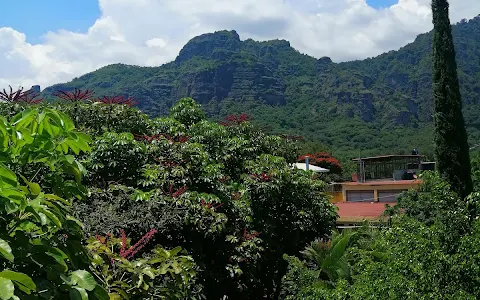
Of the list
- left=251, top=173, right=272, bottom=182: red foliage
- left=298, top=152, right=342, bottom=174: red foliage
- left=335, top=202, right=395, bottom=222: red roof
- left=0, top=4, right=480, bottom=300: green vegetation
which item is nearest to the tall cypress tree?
left=0, top=4, right=480, bottom=300: green vegetation

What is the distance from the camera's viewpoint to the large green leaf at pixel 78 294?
1.78 meters

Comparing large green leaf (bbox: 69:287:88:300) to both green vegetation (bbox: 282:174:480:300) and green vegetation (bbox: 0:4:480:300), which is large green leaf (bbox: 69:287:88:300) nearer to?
green vegetation (bbox: 0:4:480:300)

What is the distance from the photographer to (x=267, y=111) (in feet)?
332

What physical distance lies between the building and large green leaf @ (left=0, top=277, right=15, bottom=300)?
1798 centimetres

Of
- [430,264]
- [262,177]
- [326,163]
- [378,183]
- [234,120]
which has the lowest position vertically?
[430,264]

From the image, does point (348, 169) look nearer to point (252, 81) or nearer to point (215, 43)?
point (252, 81)

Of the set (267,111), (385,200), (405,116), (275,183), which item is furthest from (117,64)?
(275,183)

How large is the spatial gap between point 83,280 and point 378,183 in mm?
21664

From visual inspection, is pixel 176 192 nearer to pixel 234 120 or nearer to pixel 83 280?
pixel 83 280

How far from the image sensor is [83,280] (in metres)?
1.86

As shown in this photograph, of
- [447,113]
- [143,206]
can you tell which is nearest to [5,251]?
[143,206]

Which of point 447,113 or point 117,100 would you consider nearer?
point 117,100

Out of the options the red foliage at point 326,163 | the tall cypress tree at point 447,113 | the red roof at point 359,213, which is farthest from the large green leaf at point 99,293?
the red foliage at point 326,163

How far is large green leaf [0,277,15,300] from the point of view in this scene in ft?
4.69
